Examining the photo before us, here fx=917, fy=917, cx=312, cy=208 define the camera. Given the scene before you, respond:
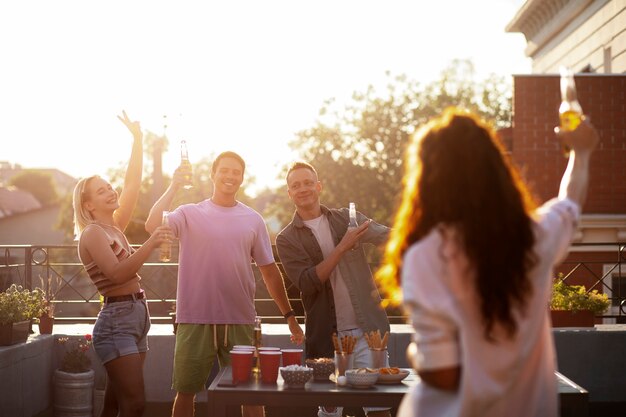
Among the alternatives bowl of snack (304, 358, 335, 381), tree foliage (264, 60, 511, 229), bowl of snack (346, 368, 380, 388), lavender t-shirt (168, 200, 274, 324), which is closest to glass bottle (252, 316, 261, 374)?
bowl of snack (304, 358, 335, 381)

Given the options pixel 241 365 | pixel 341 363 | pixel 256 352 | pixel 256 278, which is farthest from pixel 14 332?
pixel 256 278

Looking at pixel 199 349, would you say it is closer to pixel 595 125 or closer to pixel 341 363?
pixel 341 363

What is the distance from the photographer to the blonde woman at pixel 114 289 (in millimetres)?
5469

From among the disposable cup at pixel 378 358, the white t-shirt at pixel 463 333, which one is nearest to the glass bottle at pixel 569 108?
the white t-shirt at pixel 463 333

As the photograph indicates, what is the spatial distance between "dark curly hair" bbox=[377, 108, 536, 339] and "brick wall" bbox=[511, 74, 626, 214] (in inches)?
557

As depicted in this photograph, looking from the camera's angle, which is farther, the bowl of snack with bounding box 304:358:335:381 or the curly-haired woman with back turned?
the bowl of snack with bounding box 304:358:335:381

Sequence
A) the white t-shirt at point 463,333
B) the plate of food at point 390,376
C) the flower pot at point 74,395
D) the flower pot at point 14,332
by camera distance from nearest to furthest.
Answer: the white t-shirt at point 463,333, the plate of food at point 390,376, the flower pot at point 14,332, the flower pot at point 74,395

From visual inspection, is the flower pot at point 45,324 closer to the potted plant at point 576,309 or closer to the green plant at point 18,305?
the green plant at point 18,305

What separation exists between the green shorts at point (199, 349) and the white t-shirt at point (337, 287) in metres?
0.63

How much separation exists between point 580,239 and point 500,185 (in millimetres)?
14886

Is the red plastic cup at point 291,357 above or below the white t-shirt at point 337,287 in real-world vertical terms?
below

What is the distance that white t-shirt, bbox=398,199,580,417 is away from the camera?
2619 millimetres

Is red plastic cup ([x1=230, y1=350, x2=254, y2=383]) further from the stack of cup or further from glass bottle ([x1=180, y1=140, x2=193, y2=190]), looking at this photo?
glass bottle ([x1=180, y1=140, x2=193, y2=190])

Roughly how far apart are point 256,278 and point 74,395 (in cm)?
413
